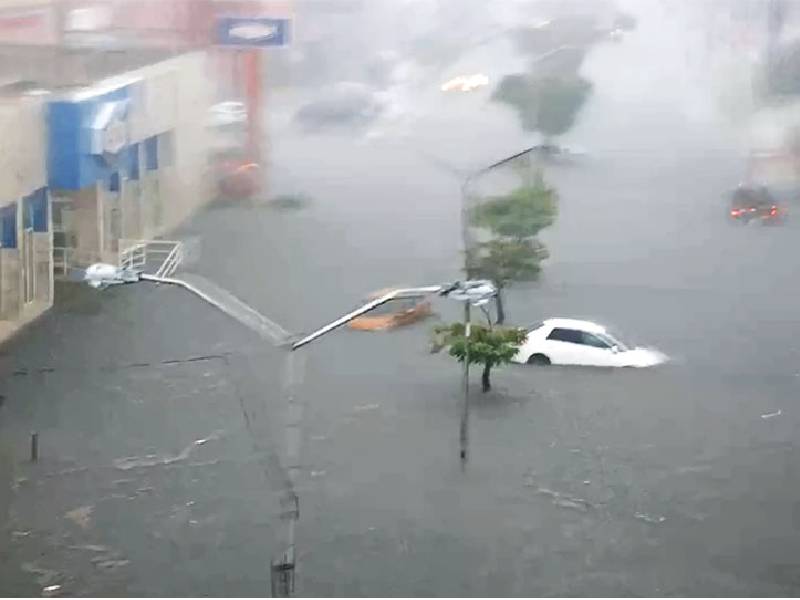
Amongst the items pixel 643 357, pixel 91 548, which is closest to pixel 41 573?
pixel 91 548

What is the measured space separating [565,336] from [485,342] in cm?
13

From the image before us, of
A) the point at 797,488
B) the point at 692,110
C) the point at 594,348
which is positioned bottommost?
the point at 797,488

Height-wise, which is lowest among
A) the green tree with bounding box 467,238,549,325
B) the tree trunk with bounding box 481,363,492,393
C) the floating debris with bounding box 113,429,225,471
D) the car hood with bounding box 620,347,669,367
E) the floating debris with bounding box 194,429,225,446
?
the floating debris with bounding box 113,429,225,471

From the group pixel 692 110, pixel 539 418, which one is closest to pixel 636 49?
pixel 692 110

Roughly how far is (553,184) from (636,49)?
249 mm

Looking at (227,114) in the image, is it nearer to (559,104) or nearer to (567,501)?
→ (559,104)

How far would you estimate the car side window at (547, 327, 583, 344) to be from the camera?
2.08 m

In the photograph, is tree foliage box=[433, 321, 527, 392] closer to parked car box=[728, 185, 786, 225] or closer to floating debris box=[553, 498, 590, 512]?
floating debris box=[553, 498, 590, 512]

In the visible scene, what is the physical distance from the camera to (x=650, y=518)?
1.98 m

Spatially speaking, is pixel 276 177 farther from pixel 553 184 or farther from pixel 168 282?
pixel 553 184

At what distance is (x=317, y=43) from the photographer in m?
2.08

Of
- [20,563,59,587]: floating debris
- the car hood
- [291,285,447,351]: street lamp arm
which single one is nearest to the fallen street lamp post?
[291,285,447,351]: street lamp arm

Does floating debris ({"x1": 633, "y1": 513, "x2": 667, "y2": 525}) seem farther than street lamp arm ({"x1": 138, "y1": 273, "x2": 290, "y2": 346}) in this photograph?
No

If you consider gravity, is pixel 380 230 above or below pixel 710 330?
above
